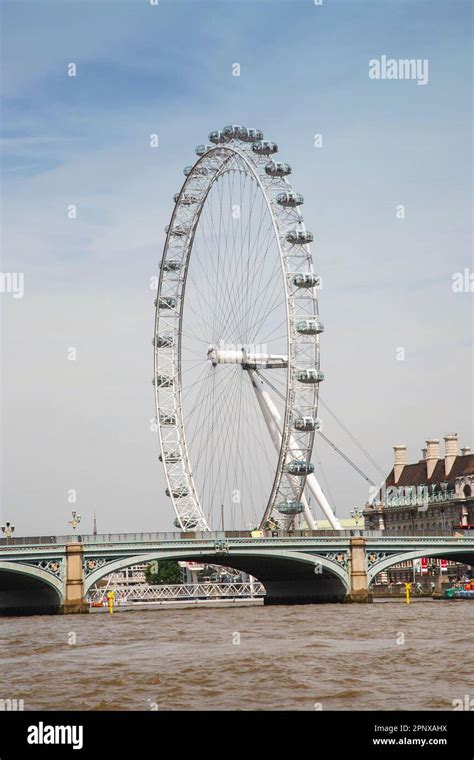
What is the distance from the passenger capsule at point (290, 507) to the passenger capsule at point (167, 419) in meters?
13.7

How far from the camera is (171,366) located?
93188 millimetres

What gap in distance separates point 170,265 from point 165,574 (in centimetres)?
6767

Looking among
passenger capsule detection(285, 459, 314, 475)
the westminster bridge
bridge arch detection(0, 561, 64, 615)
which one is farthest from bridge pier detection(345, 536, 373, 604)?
bridge arch detection(0, 561, 64, 615)

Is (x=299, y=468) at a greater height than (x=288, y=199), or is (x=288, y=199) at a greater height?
(x=288, y=199)

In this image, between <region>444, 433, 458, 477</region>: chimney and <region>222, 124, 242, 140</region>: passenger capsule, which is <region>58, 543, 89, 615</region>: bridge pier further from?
<region>444, 433, 458, 477</region>: chimney

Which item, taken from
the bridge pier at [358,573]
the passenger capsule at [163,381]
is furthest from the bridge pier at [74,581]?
the passenger capsule at [163,381]


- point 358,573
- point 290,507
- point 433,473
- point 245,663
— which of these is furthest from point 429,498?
point 245,663

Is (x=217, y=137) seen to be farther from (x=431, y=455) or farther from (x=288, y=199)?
(x=431, y=455)

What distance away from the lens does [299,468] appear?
79812mm

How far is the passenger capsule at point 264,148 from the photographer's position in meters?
80.4

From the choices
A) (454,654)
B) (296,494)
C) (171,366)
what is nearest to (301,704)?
(454,654)

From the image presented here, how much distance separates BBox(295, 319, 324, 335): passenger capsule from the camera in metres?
78.6
